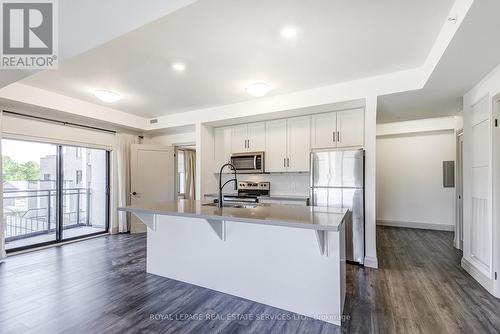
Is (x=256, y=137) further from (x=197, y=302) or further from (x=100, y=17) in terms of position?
(x=100, y=17)

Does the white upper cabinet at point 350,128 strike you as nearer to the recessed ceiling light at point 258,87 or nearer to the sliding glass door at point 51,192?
the recessed ceiling light at point 258,87

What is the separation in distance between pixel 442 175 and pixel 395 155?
3.34ft

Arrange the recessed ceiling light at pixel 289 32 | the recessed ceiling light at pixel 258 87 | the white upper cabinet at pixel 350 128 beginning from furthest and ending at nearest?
the white upper cabinet at pixel 350 128, the recessed ceiling light at pixel 258 87, the recessed ceiling light at pixel 289 32

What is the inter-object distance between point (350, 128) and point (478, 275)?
7.96ft

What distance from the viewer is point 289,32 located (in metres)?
2.26

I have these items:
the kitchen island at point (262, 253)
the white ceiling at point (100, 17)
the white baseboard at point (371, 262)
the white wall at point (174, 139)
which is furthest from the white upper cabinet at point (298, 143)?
the white ceiling at point (100, 17)

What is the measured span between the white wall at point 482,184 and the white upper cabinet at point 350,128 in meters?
1.28

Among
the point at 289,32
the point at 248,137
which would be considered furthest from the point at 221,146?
the point at 289,32

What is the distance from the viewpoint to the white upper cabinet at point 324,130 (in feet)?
13.1

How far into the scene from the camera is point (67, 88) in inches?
145

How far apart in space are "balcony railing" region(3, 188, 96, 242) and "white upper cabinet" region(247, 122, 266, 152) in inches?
Result: 151

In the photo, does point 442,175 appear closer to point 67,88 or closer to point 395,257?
point 395,257

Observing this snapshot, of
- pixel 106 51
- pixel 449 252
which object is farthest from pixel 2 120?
pixel 449 252

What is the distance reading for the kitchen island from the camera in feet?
6.72
